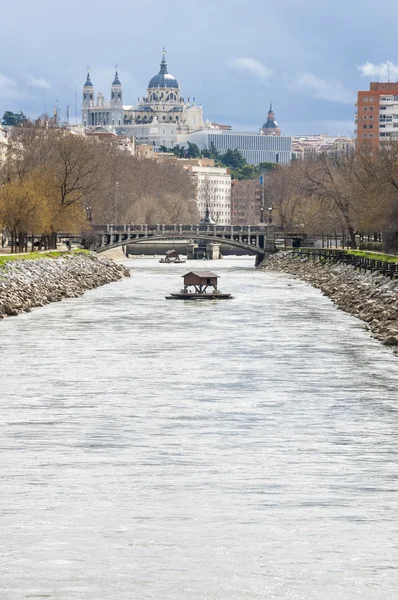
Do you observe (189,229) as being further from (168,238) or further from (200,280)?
(200,280)

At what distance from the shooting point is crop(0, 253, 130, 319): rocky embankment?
6261 cm

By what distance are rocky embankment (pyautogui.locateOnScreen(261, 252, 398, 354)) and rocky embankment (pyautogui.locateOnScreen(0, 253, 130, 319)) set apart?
41.4ft

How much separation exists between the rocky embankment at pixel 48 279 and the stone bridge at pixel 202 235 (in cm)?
2228

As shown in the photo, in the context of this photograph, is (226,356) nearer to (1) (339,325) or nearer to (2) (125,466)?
(1) (339,325)

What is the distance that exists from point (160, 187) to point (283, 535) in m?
179

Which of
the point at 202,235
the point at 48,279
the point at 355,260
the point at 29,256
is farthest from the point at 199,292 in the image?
the point at 202,235

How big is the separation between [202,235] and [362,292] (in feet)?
217

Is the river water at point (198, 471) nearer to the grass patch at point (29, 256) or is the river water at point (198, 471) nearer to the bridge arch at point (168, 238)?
Result: the grass patch at point (29, 256)

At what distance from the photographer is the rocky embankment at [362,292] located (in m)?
49.7

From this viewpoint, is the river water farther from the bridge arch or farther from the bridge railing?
the bridge railing

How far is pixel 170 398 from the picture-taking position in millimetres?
30891

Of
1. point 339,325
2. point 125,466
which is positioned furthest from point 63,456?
point 339,325

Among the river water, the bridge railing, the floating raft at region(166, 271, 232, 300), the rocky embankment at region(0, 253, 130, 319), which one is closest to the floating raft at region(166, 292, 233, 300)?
the floating raft at region(166, 271, 232, 300)

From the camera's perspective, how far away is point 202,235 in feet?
438
